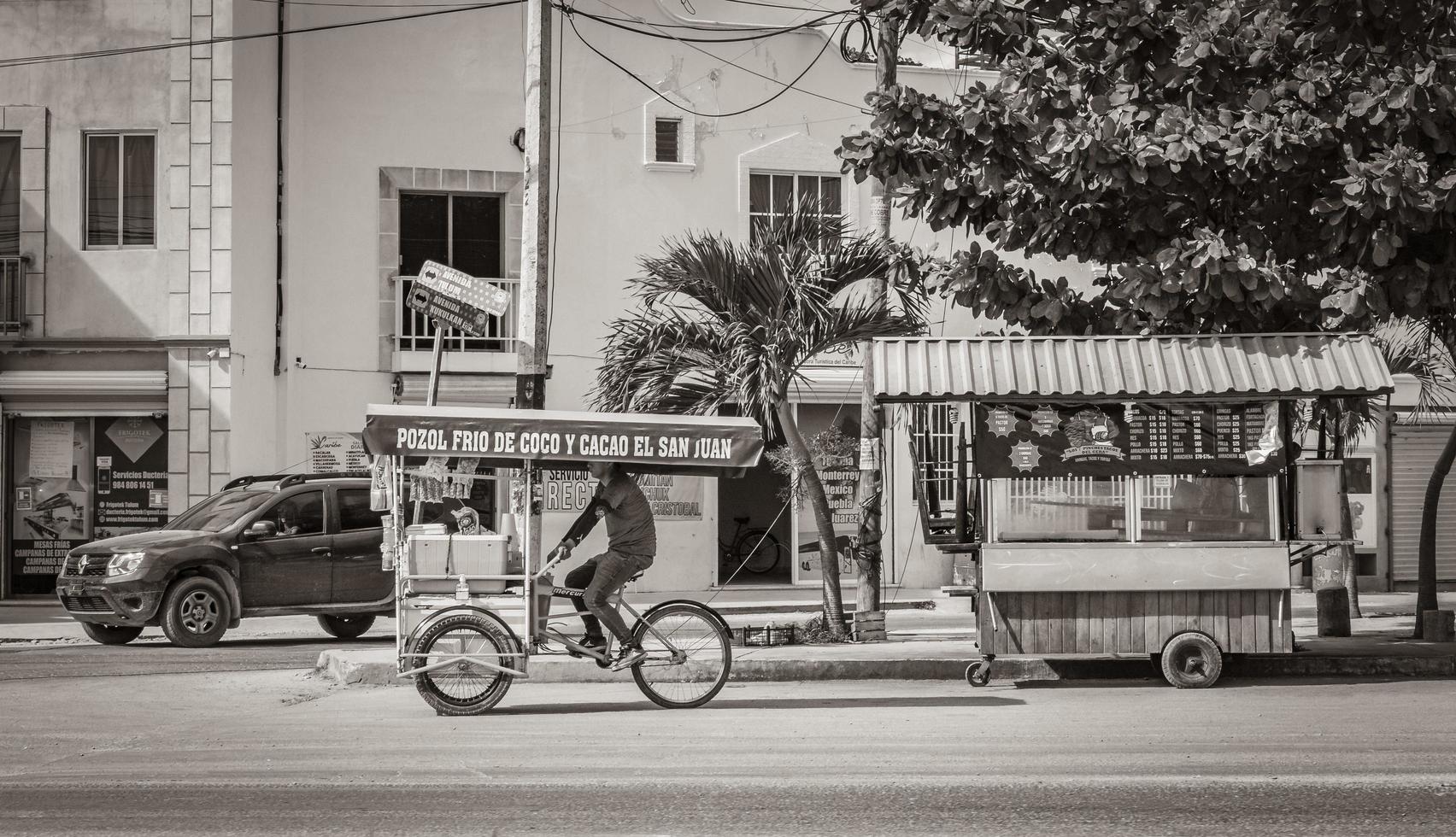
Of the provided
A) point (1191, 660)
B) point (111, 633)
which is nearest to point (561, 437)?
point (1191, 660)

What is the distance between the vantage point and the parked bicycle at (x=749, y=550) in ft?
75.0

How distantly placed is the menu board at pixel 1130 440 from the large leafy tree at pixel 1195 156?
87 centimetres

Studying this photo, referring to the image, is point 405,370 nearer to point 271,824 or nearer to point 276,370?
point 276,370

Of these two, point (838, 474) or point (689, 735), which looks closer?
point (689, 735)

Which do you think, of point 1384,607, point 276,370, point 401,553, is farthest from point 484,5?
point 1384,607

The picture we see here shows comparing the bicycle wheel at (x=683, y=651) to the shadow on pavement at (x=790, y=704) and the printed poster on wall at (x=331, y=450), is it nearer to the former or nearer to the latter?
the shadow on pavement at (x=790, y=704)

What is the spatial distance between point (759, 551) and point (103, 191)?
35.8ft

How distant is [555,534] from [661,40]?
7.67 meters

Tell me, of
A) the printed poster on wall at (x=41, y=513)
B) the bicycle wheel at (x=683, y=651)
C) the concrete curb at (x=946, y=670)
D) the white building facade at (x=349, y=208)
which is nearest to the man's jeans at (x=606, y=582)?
the bicycle wheel at (x=683, y=651)

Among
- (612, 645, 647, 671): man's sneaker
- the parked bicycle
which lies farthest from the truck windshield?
the parked bicycle

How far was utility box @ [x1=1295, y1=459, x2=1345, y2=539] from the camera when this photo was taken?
11758 millimetres

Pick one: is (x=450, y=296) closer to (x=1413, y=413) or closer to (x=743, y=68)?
(x=743, y=68)

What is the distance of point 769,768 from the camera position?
26.3ft

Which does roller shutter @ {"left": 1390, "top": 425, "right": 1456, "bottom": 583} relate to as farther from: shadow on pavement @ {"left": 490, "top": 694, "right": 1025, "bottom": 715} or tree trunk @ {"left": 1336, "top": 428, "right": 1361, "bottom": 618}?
shadow on pavement @ {"left": 490, "top": 694, "right": 1025, "bottom": 715}
